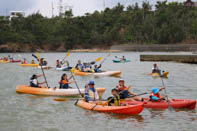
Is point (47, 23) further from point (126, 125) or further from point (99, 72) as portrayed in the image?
point (126, 125)

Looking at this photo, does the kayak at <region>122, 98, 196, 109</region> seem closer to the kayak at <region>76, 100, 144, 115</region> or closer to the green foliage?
the kayak at <region>76, 100, 144, 115</region>

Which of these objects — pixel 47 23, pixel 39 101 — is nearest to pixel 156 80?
pixel 39 101

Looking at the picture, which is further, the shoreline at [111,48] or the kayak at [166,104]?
the shoreline at [111,48]

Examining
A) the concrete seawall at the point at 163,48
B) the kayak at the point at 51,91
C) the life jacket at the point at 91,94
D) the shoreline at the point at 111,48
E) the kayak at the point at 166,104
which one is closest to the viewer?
the kayak at the point at 166,104

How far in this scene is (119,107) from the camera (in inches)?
622

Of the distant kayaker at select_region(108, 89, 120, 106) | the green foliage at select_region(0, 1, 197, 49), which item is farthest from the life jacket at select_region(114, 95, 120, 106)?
the green foliage at select_region(0, 1, 197, 49)

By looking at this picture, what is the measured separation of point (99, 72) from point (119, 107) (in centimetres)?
1838

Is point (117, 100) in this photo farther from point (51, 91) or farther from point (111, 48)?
point (111, 48)

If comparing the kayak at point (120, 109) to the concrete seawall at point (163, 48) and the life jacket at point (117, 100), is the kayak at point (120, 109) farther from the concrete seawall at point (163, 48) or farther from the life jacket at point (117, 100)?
the concrete seawall at point (163, 48)

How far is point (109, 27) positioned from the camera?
13750cm

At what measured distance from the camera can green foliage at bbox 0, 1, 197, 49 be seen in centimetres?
11856

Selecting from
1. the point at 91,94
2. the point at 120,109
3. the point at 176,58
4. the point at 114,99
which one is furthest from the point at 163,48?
the point at 120,109

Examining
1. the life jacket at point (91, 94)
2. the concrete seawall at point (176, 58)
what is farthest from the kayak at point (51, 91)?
the concrete seawall at point (176, 58)

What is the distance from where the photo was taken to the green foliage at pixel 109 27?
119 m
